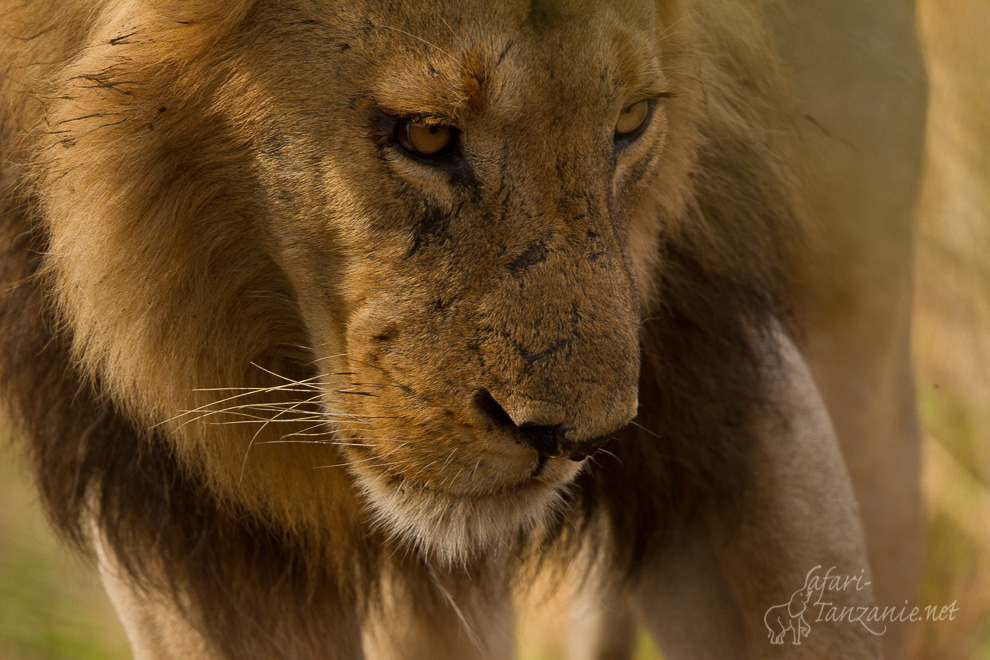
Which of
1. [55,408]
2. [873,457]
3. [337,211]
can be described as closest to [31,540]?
[55,408]

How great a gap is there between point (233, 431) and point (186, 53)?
625 mm

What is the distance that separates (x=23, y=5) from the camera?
1.81m

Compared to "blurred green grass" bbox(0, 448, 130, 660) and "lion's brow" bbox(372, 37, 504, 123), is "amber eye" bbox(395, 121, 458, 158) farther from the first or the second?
"blurred green grass" bbox(0, 448, 130, 660)

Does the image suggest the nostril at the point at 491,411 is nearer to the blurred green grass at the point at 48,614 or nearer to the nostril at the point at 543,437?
the nostril at the point at 543,437

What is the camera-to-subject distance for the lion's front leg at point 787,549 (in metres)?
2.24

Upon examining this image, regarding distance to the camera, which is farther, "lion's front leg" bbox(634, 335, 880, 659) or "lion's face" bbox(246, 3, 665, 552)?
"lion's front leg" bbox(634, 335, 880, 659)

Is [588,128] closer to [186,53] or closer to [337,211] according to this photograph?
[337,211]

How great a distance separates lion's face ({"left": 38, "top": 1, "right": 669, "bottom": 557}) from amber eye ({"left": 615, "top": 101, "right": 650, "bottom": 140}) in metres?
0.03

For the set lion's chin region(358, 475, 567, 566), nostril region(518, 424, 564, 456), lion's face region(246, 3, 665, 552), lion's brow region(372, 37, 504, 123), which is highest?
lion's brow region(372, 37, 504, 123)

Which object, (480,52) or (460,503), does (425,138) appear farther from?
(460,503)

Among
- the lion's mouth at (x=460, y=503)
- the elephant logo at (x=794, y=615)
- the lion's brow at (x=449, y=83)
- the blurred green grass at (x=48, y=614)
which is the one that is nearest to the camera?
the lion's brow at (x=449, y=83)

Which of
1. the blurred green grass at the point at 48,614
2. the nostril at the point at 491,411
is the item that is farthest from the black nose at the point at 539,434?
the blurred green grass at the point at 48,614

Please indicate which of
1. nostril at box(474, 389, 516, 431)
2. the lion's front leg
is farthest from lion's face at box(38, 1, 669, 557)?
the lion's front leg

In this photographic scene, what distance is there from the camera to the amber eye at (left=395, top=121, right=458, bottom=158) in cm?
156
